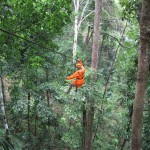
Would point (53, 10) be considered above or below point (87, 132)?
above

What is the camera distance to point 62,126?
1279cm

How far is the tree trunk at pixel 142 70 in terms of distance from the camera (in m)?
4.38

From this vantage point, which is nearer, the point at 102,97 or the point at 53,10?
the point at 53,10

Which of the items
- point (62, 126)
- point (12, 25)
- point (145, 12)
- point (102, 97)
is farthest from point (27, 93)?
point (145, 12)

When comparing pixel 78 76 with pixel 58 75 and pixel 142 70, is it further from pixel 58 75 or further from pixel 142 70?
pixel 142 70

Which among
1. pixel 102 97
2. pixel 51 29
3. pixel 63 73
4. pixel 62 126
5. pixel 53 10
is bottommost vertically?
pixel 62 126

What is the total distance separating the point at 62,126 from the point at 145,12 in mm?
9298

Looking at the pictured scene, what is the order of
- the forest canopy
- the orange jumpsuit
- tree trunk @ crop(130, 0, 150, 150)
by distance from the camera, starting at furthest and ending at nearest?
the orange jumpsuit → the forest canopy → tree trunk @ crop(130, 0, 150, 150)

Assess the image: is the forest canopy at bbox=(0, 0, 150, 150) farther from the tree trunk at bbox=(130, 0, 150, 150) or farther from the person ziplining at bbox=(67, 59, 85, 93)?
the person ziplining at bbox=(67, 59, 85, 93)

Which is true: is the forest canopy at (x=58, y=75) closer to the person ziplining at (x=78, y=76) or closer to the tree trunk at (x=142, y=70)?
the tree trunk at (x=142, y=70)

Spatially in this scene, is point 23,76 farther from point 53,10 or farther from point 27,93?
point 53,10

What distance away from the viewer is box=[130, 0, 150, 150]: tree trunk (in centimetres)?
438

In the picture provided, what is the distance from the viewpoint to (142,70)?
14.8 feet

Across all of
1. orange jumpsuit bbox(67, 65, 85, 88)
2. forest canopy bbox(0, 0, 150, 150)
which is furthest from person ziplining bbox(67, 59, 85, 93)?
forest canopy bbox(0, 0, 150, 150)
